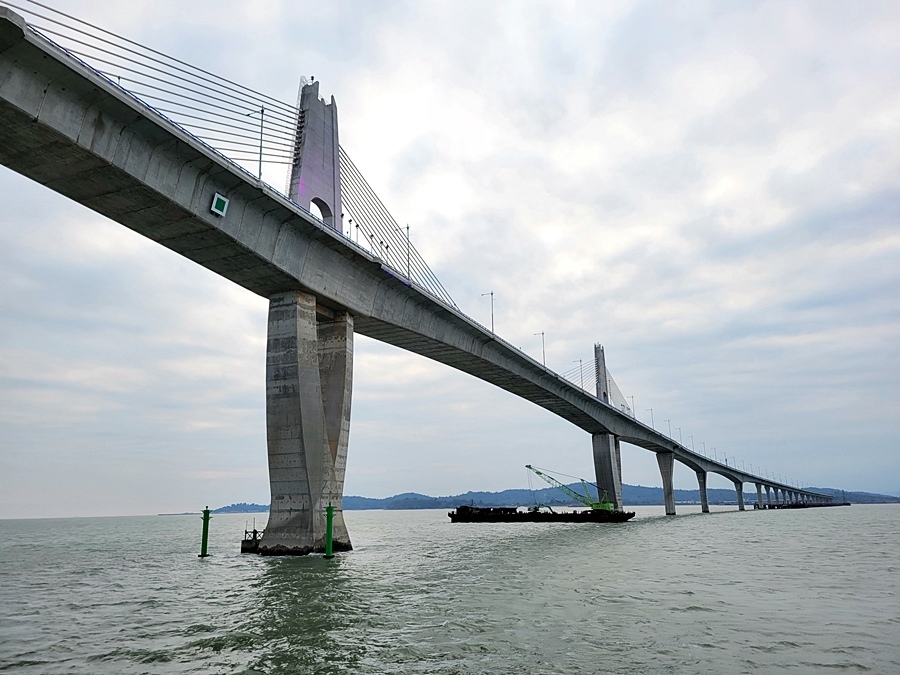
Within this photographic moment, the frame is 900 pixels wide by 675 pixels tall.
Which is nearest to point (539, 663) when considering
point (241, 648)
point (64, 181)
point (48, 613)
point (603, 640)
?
point (603, 640)

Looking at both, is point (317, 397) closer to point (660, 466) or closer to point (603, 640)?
point (603, 640)

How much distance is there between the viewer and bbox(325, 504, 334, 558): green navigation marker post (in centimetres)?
3136

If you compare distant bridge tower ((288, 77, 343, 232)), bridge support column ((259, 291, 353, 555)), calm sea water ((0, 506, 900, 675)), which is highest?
distant bridge tower ((288, 77, 343, 232))

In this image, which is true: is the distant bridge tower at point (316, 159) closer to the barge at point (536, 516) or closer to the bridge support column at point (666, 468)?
the barge at point (536, 516)

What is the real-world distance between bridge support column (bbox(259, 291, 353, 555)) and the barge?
60740 mm

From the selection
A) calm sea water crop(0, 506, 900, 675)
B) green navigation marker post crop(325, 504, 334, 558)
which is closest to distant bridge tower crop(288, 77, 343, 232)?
green navigation marker post crop(325, 504, 334, 558)

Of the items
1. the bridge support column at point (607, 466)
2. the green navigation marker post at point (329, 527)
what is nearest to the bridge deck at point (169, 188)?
the green navigation marker post at point (329, 527)

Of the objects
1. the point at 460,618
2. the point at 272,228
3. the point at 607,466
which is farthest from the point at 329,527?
the point at 607,466

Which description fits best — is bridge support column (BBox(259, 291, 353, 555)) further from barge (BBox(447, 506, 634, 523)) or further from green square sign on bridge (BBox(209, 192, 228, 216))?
barge (BBox(447, 506, 634, 523))

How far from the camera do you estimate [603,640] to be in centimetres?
1320

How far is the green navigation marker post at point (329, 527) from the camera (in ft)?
103

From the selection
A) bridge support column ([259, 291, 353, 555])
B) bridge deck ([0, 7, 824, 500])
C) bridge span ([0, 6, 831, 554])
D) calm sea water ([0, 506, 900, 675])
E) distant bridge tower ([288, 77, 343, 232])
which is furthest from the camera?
distant bridge tower ([288, 77, 343, 232])

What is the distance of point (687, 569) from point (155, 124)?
2813cm

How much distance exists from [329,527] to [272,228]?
1528 centimetres
